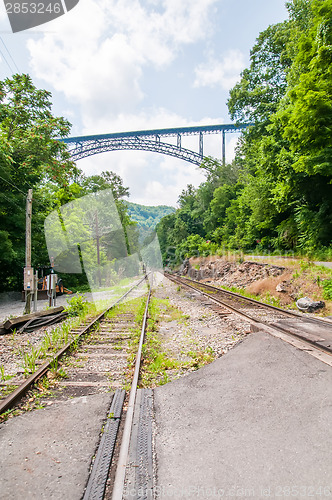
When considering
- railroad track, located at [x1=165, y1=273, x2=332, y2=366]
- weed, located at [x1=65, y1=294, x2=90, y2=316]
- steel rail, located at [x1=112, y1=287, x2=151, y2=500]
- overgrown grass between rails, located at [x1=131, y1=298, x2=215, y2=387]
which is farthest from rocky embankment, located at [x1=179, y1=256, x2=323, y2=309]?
steel rail, located at [x1=112, y1=287, x2=151, y2=500]

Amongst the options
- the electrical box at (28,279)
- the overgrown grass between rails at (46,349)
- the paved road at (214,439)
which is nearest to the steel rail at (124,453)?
the paved road at (214,439)

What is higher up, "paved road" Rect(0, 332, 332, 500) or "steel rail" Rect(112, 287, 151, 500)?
"steel rail" Rect(112, 287, 151, 500)

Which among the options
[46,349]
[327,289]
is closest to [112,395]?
[46,349]

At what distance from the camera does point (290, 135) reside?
14.0 m

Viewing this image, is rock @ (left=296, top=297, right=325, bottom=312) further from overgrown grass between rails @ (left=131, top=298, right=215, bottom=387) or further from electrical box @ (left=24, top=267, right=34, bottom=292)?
electrical box @ (left=24, top=267, right=34, bottom=292)

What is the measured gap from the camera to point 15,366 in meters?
4.96

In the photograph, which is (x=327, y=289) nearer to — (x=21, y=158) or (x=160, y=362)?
(x=160, y=362)

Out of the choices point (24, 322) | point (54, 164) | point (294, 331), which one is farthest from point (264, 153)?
point (24, 322)

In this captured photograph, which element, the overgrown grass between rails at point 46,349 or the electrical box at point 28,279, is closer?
the overgrown grass between rails at point 46,349

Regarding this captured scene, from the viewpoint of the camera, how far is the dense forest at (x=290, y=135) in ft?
41.5

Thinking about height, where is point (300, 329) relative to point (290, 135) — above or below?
below

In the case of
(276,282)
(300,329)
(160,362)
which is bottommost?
(160,362)

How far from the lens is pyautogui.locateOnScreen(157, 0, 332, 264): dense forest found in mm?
12664

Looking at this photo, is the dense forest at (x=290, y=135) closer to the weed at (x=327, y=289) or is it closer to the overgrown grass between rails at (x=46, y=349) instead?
the weed at (x=327, y=289)
